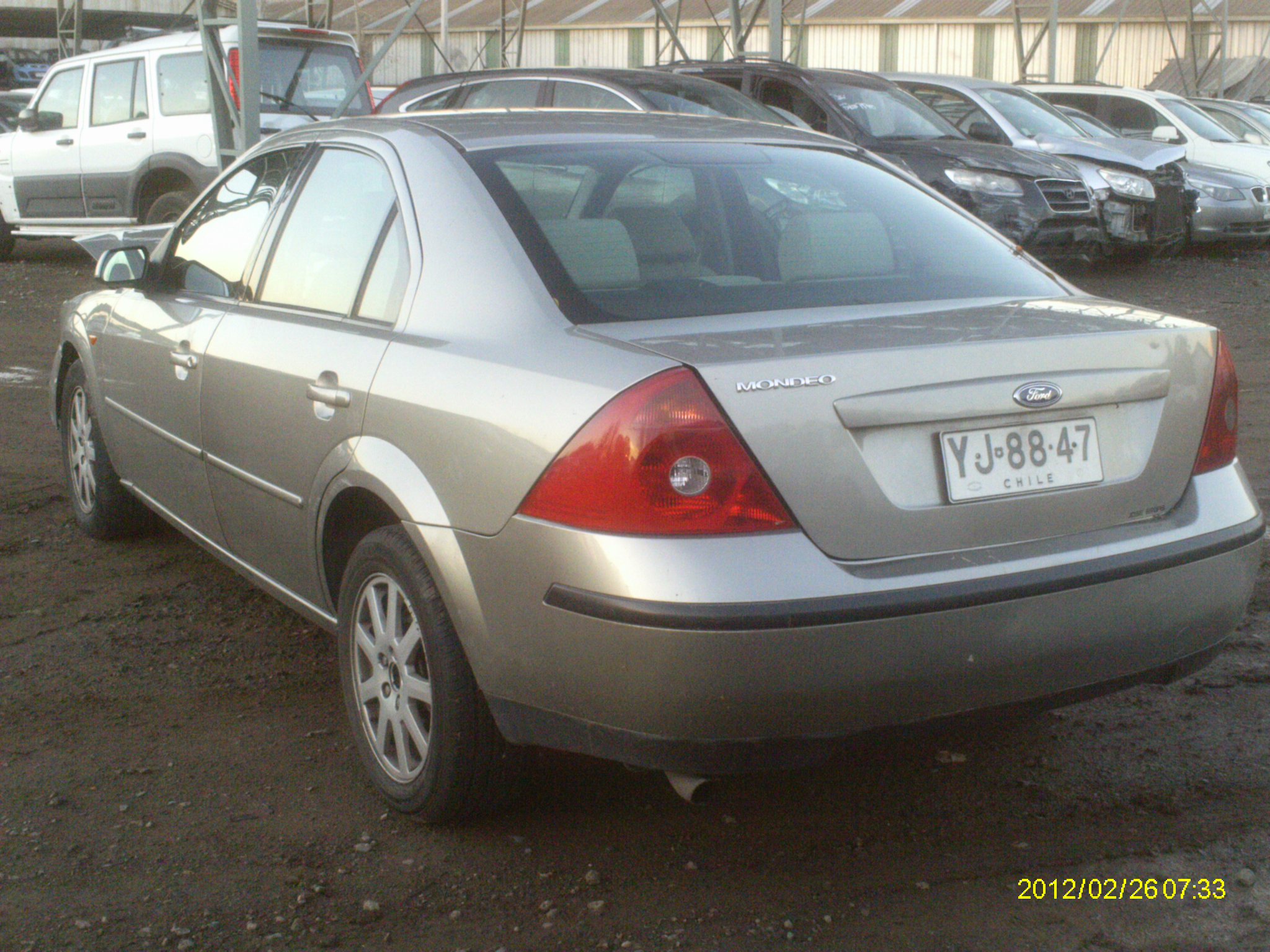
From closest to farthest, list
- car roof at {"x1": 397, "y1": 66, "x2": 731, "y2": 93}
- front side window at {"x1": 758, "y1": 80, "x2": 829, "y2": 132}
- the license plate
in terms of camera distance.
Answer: the license plate < car roof at {"x1": 397, "y1": 66, "x2": 731, "y2": 93} < front side window at {"x1": 758, "y1": 80, "x2": 829, "y2": 132}

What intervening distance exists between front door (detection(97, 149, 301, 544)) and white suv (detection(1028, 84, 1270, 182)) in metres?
14.0

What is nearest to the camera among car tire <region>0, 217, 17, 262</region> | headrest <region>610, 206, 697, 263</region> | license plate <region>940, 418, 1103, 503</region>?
license plate <region>940, 418, 1103, 503</region>

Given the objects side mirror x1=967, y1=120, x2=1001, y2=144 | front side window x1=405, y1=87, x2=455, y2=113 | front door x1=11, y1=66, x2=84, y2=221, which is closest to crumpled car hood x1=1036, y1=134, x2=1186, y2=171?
side mirror x1=967, y1=120, x2=1001, y2=144

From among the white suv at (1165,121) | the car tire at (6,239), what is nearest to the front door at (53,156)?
the car tire at (6,239)

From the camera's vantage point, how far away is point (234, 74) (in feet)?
36.1

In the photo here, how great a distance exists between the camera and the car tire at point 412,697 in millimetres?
2766

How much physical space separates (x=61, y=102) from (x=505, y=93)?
4.81 meters

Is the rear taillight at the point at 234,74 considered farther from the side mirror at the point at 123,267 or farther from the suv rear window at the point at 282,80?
the side mirror at the point at 123,267

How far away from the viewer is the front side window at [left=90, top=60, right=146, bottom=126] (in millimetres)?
12406

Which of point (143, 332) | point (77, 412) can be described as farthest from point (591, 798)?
point (77, 412)

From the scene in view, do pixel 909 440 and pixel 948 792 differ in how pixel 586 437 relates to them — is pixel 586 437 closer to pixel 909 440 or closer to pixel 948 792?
pixel 909 440

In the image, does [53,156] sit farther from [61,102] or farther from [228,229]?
[228,229]

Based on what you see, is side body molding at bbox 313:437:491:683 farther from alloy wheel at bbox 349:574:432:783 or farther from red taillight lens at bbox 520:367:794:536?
red taillight lens at bbox 520:367:794:536

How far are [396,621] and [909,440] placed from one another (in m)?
1.13
